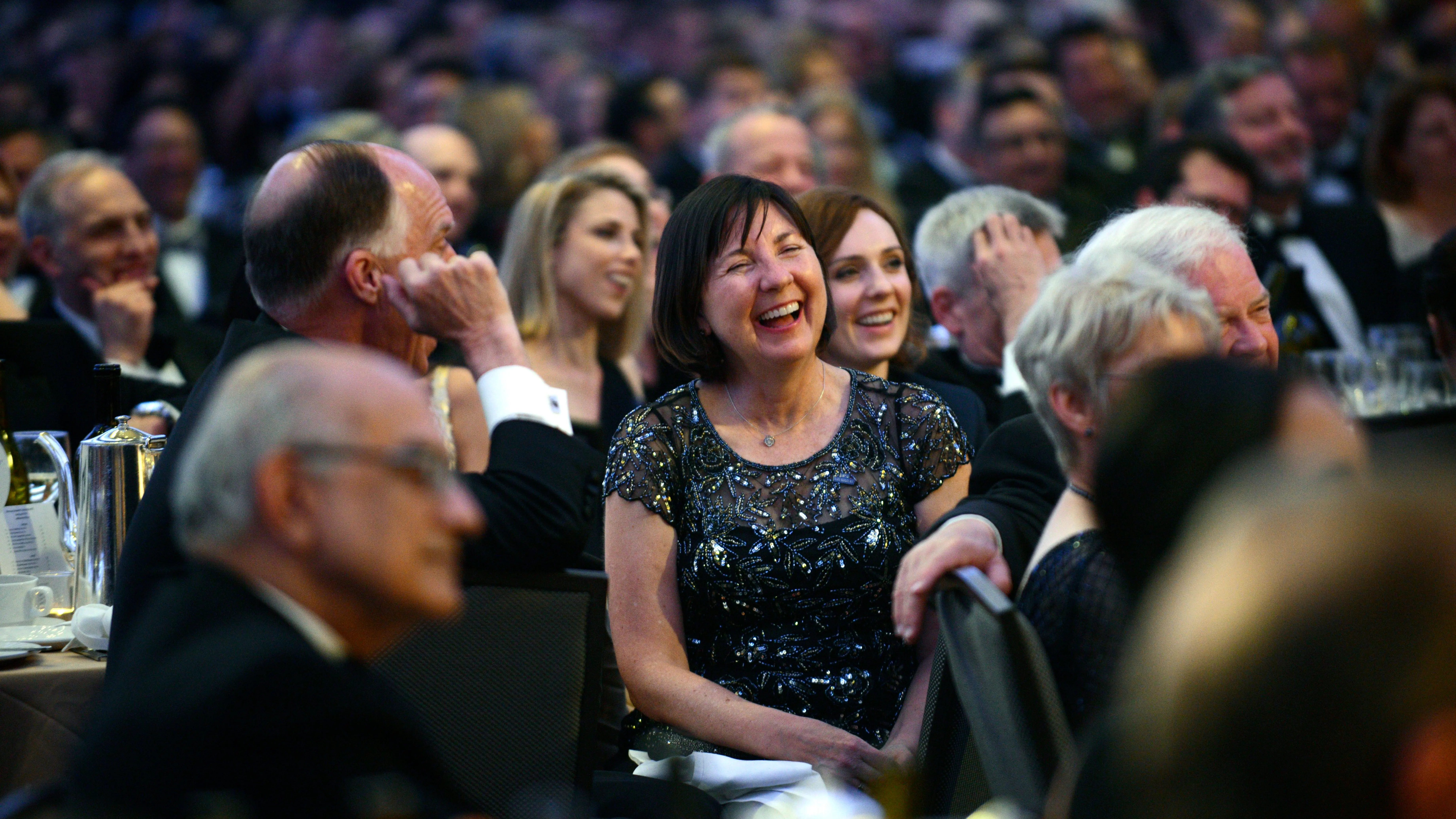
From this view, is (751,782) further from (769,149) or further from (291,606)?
(769,149)

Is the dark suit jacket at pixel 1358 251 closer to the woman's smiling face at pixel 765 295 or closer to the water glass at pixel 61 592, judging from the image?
the woman's smiling face at pixel 765 295

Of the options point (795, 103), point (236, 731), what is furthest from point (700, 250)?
point (795, 103)

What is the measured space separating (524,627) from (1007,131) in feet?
15.3

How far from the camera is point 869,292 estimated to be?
3.66m

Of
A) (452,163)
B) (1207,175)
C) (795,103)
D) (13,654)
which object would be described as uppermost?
(795,103)

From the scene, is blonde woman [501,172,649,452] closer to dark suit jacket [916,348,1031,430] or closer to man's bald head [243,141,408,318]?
dark suit jacket [916,348,1031,430]

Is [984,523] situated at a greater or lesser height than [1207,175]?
lesser

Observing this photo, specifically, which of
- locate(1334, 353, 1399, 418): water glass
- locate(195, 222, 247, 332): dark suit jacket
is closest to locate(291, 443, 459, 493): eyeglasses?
locate(1334, 353, 1399, 418): water glass

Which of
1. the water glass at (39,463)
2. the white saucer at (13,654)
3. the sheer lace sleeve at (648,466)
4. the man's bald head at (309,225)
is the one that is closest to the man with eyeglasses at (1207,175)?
the sheer lace sleeve at (648,466)

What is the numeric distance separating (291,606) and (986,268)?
8.84ft

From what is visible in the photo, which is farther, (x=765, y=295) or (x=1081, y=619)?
(x=765, y=295)

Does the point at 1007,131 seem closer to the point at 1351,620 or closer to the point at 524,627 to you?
the point at 524,627

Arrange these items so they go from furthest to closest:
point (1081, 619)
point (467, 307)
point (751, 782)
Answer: point (751, 782) → point (467, 307) → point (1081, 619)

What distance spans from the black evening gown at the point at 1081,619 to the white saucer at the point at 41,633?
1.90 metres
